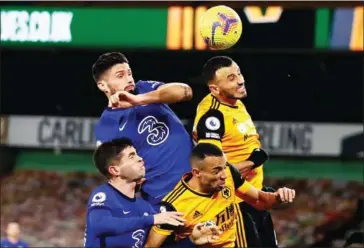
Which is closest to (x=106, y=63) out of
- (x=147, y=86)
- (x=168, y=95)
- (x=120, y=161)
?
(x=147, y=86)

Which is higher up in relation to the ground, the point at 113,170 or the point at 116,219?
the point at 113,170

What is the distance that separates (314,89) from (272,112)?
387mm

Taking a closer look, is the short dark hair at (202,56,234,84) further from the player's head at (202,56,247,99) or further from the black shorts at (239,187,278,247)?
the black shorts at (239,187,278,247)

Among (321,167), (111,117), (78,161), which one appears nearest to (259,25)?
(111,117)

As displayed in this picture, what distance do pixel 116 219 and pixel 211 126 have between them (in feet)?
2.07

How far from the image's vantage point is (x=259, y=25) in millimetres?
6227

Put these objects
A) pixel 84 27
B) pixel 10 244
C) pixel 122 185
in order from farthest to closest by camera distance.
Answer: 1. pixel 10 244
2. pixel 84 27
3. pixel 122 185

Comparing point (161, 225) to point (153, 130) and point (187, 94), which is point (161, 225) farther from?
point (187, 94)

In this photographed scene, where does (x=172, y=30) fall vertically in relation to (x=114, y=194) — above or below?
above

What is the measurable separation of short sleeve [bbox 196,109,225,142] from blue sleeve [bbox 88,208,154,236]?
503 millimetres

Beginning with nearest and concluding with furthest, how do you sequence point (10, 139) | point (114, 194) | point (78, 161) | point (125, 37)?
point (114, 194)
point (125, 37)
point (10, 139)
point (78, 161)

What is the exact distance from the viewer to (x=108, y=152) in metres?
4.01

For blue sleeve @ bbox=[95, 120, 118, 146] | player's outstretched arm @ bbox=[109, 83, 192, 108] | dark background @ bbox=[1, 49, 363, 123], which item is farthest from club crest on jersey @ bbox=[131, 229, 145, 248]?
dark background @ bbox=[1, 49, 363, 123]

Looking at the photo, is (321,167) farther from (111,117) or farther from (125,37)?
(111,117)
